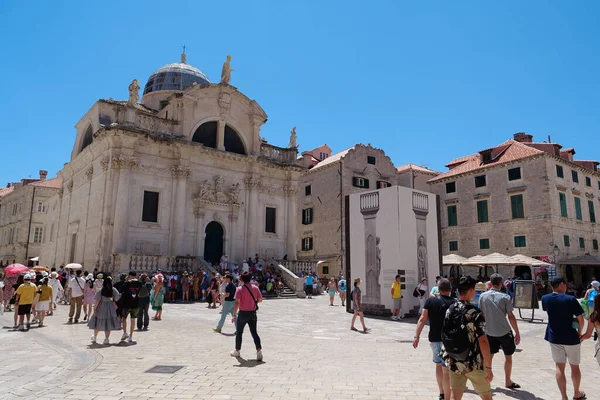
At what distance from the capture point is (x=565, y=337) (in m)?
5.61

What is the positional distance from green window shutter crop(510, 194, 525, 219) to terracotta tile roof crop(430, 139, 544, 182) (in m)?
3.06

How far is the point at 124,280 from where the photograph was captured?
1100 centimetres

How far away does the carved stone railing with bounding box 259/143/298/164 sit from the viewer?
3244 cm

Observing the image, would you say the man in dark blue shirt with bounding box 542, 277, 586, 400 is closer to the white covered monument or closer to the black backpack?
the black backpack

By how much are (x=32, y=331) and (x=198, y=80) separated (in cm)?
3075

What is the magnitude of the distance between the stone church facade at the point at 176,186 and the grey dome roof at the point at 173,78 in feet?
19.2

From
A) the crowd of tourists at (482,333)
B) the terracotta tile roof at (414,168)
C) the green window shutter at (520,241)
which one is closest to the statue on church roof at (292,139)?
the terracotta tile roof at (414,168)

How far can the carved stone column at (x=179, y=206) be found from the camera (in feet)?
85.5

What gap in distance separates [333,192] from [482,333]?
116 ft

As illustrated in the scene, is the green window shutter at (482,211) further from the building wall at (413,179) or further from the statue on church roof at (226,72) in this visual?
the statue on church roof at (226,72)

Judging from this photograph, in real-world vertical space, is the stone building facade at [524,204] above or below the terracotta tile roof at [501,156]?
below

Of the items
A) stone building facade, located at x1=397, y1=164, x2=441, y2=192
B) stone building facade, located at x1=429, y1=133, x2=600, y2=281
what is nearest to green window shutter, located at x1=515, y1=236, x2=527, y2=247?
stone building facade, located at x1=429, y1=133, x2=600, y2=281

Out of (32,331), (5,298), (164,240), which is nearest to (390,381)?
(32,331)

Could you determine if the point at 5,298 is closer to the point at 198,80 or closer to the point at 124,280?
the point at 124,280
